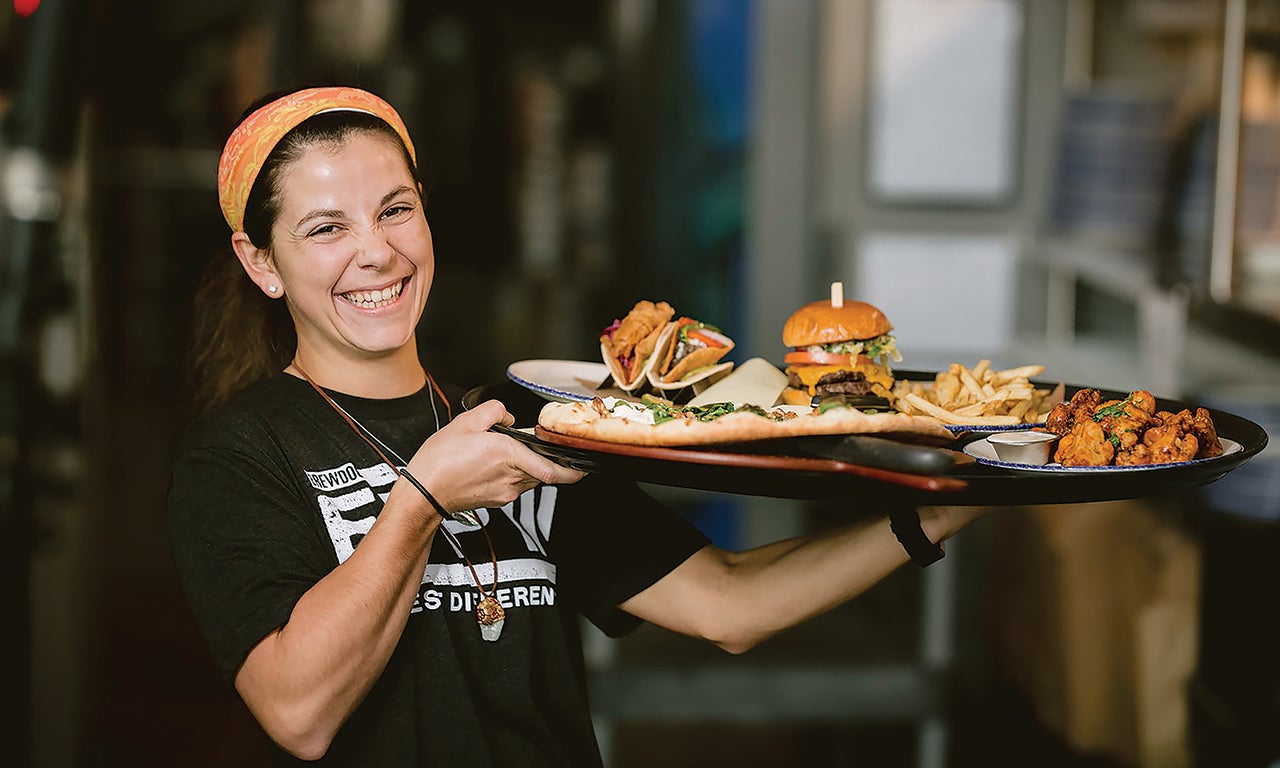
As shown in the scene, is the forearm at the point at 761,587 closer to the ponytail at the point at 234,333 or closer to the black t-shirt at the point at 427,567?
the black t-shirt at the point at 427,567

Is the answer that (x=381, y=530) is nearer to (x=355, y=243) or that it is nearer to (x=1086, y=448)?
(x=355, y=243)

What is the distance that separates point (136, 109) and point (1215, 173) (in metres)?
6.75

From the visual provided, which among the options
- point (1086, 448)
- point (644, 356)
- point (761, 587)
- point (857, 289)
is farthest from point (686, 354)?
point (857, 289)

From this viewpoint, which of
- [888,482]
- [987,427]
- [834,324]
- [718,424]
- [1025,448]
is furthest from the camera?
[834,324]

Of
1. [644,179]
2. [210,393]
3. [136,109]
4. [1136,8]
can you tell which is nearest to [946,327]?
[1136,8]

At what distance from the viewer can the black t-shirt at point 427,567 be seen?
133 cm

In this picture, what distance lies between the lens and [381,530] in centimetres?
129

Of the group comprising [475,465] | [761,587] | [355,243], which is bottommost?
[761,587]

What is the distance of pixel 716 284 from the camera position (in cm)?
561

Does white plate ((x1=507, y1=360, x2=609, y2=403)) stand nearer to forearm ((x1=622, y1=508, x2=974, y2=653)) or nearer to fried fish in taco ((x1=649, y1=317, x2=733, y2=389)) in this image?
fried fish in taco ((x1=649, y1=317, x2=733, y2=389))

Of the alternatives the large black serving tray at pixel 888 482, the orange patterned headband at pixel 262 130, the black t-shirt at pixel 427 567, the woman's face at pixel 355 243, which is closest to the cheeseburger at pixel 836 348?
the black t-shirt at pixel 427 567

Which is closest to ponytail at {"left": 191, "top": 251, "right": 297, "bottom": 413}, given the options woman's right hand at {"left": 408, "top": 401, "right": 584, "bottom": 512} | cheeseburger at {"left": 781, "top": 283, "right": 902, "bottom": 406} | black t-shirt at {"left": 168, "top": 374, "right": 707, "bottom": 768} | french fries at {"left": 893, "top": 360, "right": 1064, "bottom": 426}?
black t-shirt at {"left": 168, "top": 374, "right": 707, "bottom": 768}

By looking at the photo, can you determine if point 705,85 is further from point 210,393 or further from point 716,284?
point 210,393

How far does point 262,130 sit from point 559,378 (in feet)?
1.69
